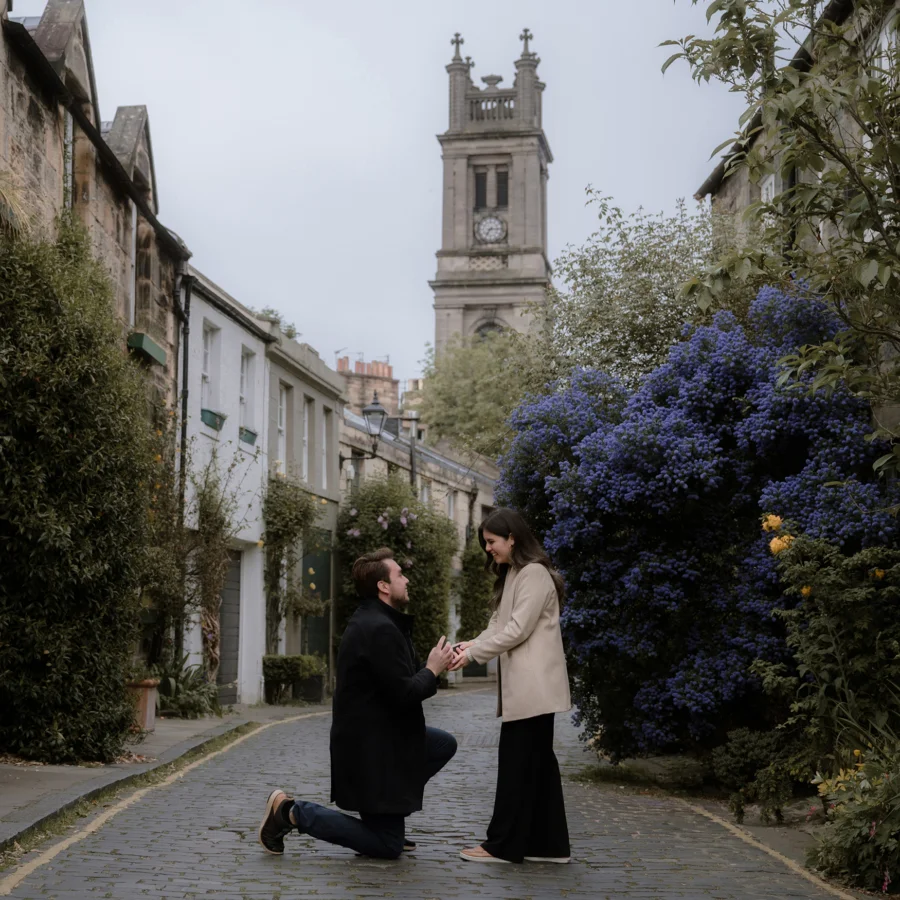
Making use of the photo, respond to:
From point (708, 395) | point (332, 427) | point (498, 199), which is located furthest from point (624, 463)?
point (498, 199)

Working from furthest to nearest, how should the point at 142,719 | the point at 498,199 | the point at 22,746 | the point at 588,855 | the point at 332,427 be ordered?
the point at 498,199 < the point at 332,427 < the point at 142,719 < the point at 22,746 < the point at 588,855

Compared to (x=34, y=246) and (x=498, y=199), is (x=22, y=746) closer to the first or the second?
(x=34, y=246)

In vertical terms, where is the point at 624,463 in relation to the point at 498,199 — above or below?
below

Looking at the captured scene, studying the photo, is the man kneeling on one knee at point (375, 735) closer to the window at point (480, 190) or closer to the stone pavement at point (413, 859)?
the stone pavement at point (413, 859)

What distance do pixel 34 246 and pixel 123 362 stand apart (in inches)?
52.6

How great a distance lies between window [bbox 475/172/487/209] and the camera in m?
86.9

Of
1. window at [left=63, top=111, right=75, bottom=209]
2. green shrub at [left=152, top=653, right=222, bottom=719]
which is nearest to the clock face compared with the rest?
green shrub at [left=152, top=653, right=222, bottom=719]

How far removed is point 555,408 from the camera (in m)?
13.2

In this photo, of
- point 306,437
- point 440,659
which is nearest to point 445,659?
point 440,659

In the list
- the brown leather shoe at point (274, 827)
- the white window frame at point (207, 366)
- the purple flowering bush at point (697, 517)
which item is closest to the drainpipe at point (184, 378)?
the white window frame at point (207, 366)

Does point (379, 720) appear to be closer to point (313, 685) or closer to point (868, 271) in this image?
point (868, 271)

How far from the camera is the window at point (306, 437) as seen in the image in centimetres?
2838

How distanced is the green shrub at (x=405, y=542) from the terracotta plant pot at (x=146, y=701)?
13.6 meters

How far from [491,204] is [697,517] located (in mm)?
75974
